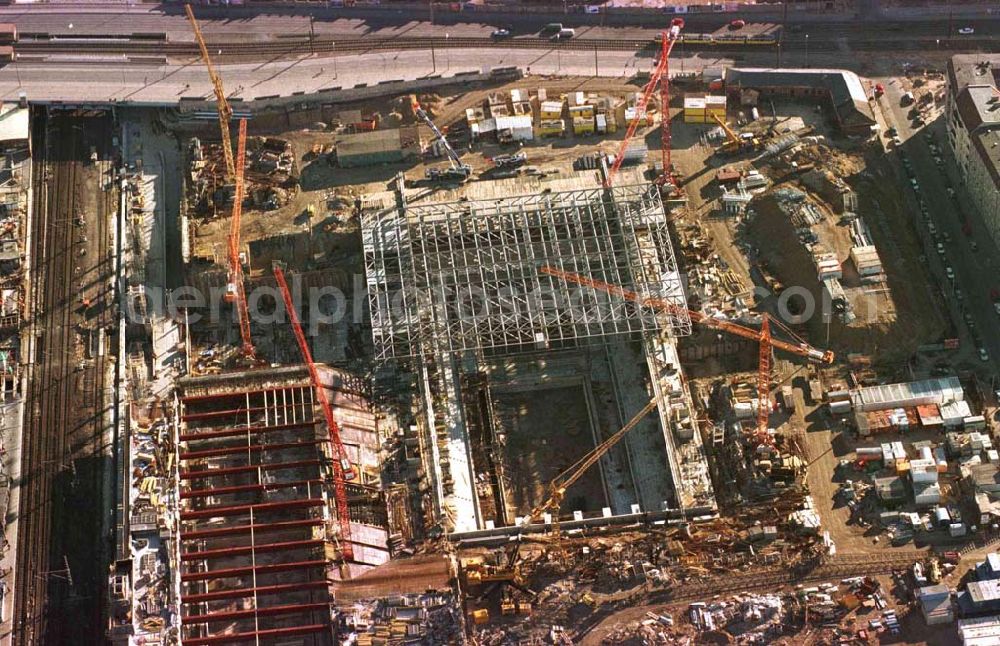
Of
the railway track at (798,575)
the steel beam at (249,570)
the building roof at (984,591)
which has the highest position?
the steel beam at (249,570)

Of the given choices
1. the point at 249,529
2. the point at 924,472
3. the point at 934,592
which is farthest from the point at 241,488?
the point at 924,472

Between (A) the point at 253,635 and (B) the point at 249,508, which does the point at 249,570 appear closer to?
(B) the point at 249,508

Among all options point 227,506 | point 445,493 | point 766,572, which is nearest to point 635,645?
point 766,572

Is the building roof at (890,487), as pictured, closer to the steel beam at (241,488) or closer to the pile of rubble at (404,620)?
the pile of rubble at (404,620)

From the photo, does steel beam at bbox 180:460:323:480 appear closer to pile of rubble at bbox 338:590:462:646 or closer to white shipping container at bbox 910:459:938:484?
pile of rubble at bbox 338:590:462:646

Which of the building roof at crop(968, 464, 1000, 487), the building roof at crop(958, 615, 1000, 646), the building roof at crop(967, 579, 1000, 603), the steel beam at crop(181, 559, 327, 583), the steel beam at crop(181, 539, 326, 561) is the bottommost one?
the building roof at crop(958, 615, 1000, 646)

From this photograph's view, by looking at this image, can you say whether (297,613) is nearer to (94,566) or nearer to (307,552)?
(307,552)

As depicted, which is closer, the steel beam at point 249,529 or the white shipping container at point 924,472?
the steel beam at point 249,529

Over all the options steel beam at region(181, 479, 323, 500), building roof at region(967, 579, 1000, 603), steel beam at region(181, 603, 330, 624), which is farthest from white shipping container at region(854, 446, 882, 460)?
steel beam at region(181, 603, 330, 624)

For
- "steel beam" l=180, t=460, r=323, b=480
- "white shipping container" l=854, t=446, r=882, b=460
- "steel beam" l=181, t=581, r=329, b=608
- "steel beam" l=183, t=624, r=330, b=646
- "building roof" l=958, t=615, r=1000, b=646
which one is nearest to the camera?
"building roof" l=958, t=615, r=1000, b=646

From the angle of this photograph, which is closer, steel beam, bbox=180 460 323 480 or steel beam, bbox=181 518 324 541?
steel beam, bbox=181 518 324 541

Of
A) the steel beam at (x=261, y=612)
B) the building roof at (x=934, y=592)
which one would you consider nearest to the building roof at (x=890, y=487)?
the building roof at (x=934, y=592)
